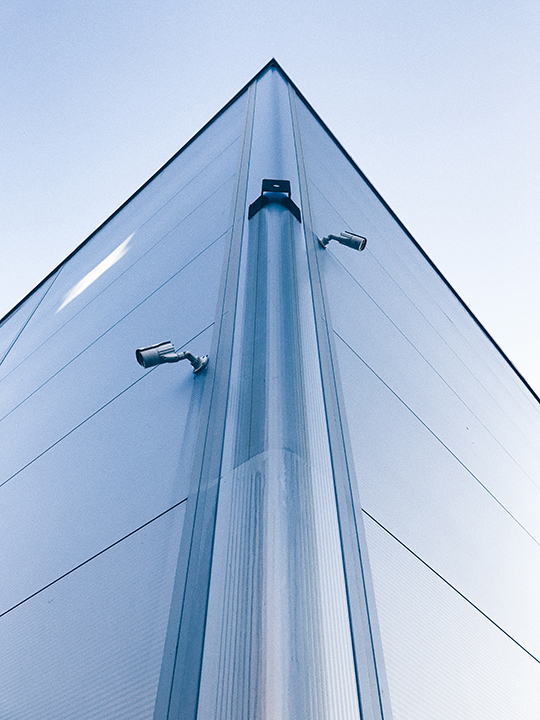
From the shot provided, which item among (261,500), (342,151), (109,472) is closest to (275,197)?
(109,472)

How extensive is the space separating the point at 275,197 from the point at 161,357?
3.03 feet

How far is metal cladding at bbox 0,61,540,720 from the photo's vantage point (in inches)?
34.6

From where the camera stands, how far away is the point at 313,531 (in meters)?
0.98

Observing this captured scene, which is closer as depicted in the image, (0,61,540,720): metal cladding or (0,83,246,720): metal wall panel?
(0,61,540,720): metal cladding

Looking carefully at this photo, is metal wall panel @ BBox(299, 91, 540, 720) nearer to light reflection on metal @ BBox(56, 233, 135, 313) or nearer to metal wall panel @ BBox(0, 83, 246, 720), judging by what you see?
metal wall panel @ BBox(0, 83, 246, 720)

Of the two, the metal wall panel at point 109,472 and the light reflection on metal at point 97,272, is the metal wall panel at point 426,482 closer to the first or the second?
the metal wall panel at point 109,472

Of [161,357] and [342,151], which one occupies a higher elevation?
[342,151]

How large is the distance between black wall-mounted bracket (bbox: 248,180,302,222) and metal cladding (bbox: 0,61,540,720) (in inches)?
0.4

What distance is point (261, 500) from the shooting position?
3.21 ft

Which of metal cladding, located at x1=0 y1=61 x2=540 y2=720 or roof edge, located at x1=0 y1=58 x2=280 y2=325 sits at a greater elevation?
roof edge, located at x1=0 y1=58 x2=280 y2=325

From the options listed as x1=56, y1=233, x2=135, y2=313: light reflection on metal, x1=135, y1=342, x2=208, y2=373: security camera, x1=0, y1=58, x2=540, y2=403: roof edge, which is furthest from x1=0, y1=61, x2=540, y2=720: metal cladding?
x1=0, y1=58, x2=540, y2=403: roof edge

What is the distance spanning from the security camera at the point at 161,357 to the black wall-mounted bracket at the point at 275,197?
2.56 ft

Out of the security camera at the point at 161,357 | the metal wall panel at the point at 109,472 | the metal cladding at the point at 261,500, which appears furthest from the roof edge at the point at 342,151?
the security camera at the point at 161,357

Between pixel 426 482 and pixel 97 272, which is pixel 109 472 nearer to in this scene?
pixel 426 482
